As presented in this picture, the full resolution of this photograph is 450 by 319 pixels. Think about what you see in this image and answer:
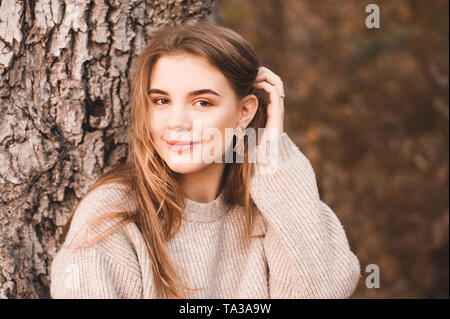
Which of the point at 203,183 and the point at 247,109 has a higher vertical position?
the point at 247,109

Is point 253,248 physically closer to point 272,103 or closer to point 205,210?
point 205,210

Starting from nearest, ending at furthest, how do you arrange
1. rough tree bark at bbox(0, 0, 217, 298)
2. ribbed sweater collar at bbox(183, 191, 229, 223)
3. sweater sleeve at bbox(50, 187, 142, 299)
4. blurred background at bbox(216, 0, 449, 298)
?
sweater sleeve at bbox(50, 187, 142, 299), rough tree bark at bbox(0, 0, 217, 298), ribbed sweater collar at bbox(183, 191, 229, 223), blurred background at bbox(216, 0, 449, 298)

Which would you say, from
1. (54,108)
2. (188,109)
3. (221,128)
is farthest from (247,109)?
(54,108)

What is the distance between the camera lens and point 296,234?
2025 mm

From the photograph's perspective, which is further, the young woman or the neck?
the neck

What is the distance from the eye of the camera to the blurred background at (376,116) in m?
3.75

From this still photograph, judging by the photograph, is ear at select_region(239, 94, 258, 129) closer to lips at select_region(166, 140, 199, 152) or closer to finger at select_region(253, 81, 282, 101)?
finger at select_region(253, 81, 282, 101)

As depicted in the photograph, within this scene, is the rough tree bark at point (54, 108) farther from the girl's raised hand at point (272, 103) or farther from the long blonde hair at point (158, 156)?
the girl's raised hand at point (272, 103)

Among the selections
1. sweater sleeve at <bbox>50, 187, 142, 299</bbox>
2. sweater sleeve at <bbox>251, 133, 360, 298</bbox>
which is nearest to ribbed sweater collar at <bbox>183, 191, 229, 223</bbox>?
sweater sleeve at <bbox>251, 133, 360, 298</bbox>

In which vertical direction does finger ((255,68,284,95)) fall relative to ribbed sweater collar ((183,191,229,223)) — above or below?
above

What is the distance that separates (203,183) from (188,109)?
0.49 meters

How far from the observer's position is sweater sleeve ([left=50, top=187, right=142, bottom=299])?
1744mm

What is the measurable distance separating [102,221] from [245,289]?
0.79 m
